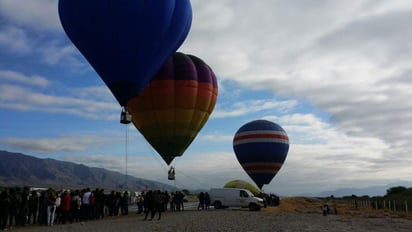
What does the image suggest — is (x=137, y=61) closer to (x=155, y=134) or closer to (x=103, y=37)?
(x=103, y=37)

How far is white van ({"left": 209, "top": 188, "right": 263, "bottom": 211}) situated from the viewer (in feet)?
121

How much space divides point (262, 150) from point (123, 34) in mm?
26152

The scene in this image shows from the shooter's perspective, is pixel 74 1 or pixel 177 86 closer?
pixel 74 1

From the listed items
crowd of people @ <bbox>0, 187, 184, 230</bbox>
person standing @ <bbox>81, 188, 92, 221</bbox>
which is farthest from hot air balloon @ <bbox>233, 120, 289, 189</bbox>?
person standing @ <bbox>81, 188, 92, 221</bbox>

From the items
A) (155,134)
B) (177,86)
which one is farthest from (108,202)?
(177,86)

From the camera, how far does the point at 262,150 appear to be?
47.3 metres

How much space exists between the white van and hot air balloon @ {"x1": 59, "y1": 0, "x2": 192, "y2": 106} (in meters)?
15.3

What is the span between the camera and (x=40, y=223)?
22.2 m

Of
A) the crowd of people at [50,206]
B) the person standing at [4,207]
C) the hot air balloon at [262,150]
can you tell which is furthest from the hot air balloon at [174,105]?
the hot air balloon at [262,150]

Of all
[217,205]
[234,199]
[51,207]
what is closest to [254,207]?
[234,199]

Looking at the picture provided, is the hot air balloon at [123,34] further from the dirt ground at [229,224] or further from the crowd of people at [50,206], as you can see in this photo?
the dirt ground at [229,224]

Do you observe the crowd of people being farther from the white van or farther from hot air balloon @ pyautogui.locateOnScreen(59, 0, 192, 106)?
the white van

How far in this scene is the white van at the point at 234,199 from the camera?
3700 centimetres

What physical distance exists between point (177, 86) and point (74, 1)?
1034 centimetres
